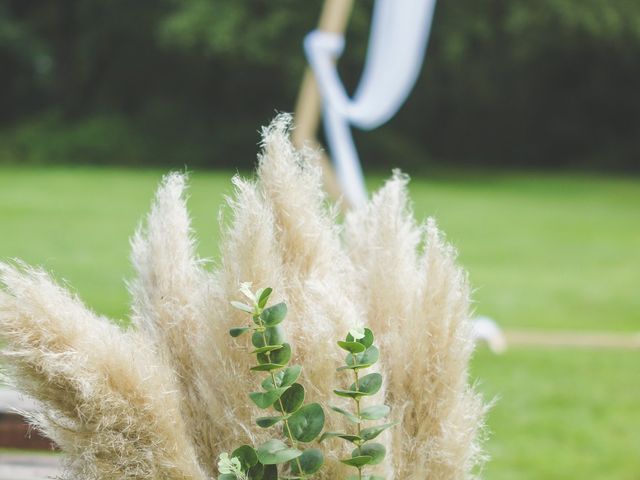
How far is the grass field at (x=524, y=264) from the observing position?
385 centimetres

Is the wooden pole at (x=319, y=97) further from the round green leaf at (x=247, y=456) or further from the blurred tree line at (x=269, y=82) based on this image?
the blurred tree line at (x=269, y=82)

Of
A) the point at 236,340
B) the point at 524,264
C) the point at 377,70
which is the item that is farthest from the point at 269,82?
the point at 236,340

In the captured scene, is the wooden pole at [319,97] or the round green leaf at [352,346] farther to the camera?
the wooden pole at [319,97]

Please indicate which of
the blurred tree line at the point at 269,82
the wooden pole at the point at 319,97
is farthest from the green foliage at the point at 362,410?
the blurred tree line at the point at 269,82

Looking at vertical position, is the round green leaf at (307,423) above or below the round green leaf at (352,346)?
below

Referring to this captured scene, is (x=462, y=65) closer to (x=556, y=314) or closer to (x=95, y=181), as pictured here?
(x=95, y=181)

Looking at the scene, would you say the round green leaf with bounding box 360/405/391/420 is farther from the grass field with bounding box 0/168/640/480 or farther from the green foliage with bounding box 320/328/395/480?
the grass field with bounding box 0/168/640/480

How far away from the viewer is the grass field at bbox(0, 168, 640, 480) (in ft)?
12.6

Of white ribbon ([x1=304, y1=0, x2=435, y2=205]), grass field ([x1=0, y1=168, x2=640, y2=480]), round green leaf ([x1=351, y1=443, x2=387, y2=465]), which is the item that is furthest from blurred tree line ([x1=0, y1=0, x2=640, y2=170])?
round green leaf ([x1=351, y1=443, x2=387, y2=465])

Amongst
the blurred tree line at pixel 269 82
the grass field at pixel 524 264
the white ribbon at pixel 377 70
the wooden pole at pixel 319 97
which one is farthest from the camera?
the blurred tree line at pixel 269 82

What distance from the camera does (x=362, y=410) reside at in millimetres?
561

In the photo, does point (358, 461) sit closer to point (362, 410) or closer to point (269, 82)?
point (362, 410)

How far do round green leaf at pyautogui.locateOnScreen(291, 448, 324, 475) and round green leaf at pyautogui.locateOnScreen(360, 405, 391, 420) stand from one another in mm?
33

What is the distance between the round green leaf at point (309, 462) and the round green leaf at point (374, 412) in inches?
1.3
